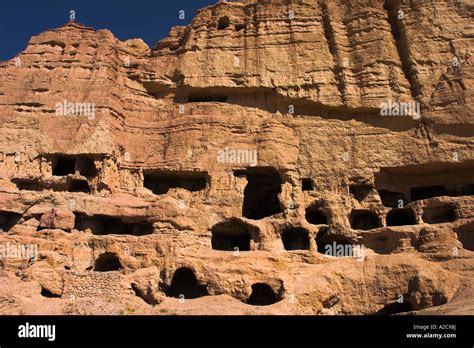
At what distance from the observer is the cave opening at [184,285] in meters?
18.6

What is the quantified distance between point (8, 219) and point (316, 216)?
13023mm

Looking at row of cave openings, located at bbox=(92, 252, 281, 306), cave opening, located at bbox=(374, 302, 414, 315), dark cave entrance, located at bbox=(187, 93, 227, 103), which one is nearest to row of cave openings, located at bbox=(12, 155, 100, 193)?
row of cave openings, located at bbox=(92, 252, 281, 306)

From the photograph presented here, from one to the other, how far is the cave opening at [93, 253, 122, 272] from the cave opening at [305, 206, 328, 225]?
8.32 meters

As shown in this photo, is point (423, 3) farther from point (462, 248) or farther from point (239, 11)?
point (462, 248)

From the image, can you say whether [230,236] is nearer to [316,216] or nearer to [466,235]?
[316,216]

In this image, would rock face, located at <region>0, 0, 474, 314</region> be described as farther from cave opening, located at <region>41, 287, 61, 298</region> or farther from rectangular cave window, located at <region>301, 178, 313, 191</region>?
rectangular cave window, located at <region>301, 178, 313, 191</region>

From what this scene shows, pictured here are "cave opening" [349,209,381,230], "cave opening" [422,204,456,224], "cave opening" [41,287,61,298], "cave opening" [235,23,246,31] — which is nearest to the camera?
"cave opening" [41,287,61,298]

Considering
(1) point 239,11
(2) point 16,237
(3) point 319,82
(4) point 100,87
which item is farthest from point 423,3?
(2) point 16,237

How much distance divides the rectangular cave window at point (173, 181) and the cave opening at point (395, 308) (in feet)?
30.4

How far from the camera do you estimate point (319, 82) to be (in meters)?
23.8

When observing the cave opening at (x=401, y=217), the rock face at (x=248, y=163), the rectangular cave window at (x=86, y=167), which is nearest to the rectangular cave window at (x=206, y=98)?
the rock face at (x=248, y=163)

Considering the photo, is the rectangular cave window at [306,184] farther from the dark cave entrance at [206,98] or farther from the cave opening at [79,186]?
the cave opening at [79,186]

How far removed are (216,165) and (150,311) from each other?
8.67 metres

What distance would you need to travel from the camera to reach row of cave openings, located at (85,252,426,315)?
17.5 metres
